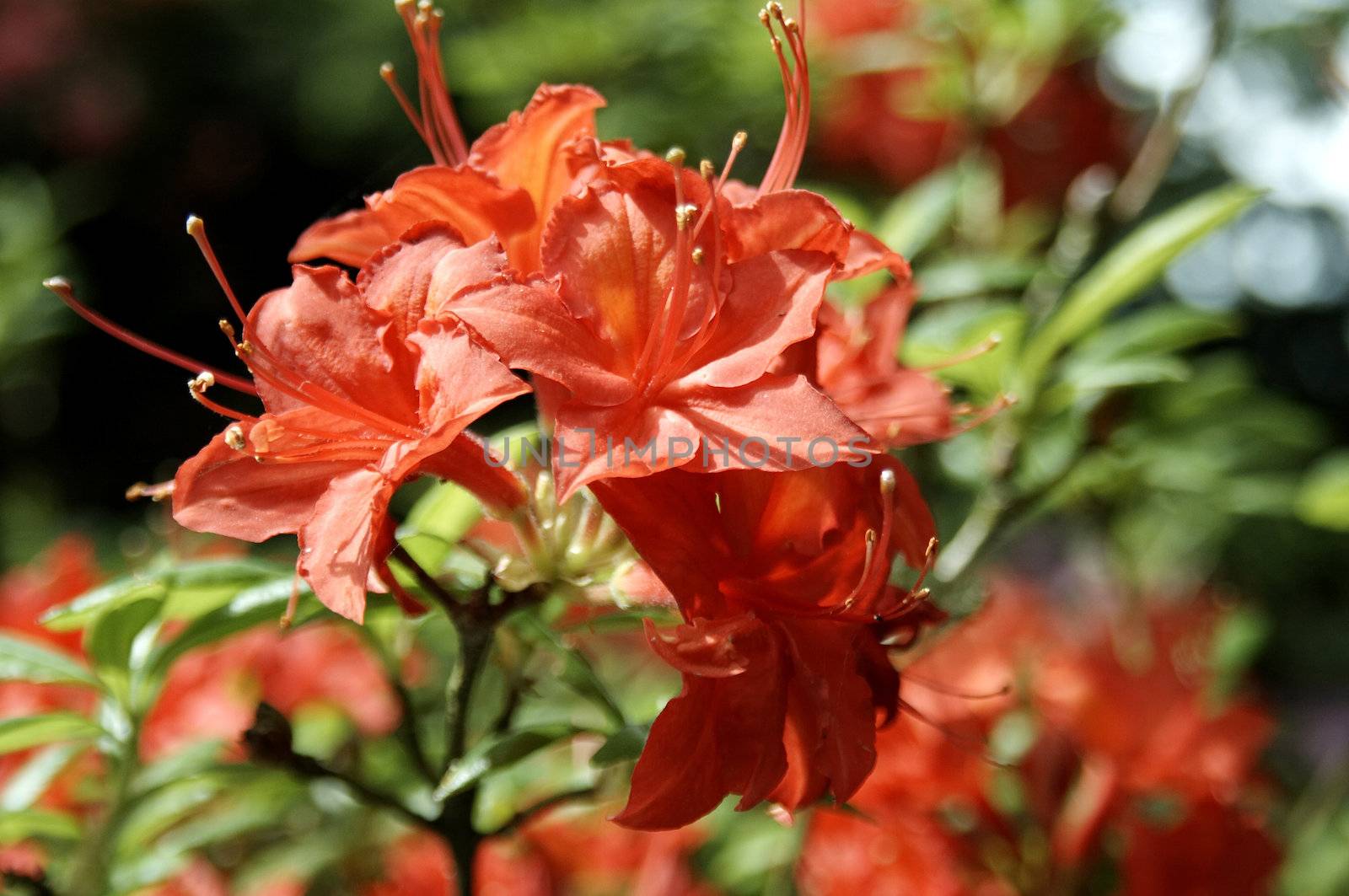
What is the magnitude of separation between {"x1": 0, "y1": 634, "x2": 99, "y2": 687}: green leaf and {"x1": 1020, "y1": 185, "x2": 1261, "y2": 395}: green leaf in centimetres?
86

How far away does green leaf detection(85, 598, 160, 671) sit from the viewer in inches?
33.8

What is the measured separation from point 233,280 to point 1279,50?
343 cm

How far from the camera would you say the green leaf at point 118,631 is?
33.8 inches

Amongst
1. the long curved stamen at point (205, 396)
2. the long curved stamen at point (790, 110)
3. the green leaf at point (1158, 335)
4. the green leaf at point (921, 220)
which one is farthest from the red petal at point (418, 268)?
the green leaf at point (1158, 335)

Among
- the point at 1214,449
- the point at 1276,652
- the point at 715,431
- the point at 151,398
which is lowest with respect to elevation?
the point at 1276,652

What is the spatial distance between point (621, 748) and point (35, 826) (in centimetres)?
52

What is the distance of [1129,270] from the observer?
3.62 ft

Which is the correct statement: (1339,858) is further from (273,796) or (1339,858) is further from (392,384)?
(392,384)

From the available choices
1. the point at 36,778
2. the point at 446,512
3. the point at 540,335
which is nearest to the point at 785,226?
the point at 540,335

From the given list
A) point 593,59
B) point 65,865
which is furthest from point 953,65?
point 65,865

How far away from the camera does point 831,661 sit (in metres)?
0.71

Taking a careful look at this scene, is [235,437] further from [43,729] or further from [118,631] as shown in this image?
[43,729]

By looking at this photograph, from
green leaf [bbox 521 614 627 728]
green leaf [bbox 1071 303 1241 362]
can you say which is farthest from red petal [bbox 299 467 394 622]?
green leaf [bbox 1071 303 1241 362]

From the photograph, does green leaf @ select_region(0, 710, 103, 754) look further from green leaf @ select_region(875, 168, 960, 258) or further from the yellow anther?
green leaf @ select_region(875, 168, 960, 258)
